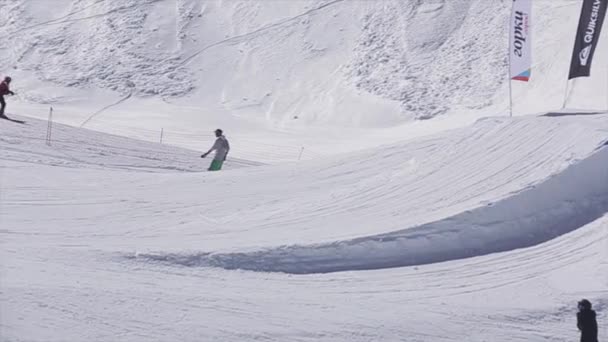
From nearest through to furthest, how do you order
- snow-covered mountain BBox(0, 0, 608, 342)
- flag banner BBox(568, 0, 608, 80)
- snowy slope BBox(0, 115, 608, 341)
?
snowy slope BBox(0, 115, 608, 341) < snow-covered mountain BBox(0, 0, 608, 342) < flag banner BBox(568, 0, 608, 80)

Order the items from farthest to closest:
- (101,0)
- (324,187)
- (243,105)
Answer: (101,0) → (243,105) → (324,187)

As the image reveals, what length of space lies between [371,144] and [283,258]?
13.7 m

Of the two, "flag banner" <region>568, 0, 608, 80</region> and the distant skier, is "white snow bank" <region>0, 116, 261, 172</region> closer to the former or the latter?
"flag banner" <region>568, 0, 608, 80</region>

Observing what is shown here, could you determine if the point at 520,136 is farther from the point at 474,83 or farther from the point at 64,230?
the point at 474,83

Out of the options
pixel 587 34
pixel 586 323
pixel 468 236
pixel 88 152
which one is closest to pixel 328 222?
pixel 468 236

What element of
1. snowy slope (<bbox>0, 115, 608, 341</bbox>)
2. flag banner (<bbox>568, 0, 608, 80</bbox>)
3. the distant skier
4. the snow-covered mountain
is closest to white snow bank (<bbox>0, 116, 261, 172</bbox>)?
the snow-covered mountain

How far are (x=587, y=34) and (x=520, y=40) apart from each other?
1.27 metres

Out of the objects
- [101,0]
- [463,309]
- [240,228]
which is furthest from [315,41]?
[463,309]

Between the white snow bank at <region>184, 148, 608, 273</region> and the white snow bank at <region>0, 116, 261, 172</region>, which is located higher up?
the white snow bank at <region>0, 116, 261, 172</region>

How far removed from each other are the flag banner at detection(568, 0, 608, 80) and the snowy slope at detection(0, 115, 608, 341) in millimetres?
2998

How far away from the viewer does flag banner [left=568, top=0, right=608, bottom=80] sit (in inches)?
759

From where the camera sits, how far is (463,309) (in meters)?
11.7

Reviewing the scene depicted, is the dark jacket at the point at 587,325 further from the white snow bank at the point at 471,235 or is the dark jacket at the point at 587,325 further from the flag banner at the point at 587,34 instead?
the flag banner at the point at 587,34

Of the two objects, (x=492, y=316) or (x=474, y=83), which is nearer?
(x=492, y=316)
